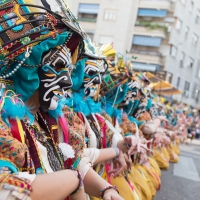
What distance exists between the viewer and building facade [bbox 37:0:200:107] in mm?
20500

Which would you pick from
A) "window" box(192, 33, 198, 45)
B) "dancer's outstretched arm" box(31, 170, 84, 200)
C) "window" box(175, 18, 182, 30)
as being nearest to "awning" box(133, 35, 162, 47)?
"window" box(175, 18, 182, 30)

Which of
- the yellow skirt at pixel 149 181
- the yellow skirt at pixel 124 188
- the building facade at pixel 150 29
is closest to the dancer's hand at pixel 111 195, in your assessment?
the yellow skirt at pixel 124 188

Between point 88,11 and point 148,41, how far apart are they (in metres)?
4.94

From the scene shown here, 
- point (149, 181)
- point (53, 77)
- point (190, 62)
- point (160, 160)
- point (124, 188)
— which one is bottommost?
point (160, 160)

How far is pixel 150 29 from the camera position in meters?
22.9

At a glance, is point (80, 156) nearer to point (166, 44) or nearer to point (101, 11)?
point (101, 11)

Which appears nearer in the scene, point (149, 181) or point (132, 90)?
point (132, 90)

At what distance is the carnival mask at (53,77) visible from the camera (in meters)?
1.57

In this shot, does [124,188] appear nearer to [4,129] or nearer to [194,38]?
[4,129]

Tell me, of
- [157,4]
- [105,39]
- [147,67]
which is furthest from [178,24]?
[105,39]

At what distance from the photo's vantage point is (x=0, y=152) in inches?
46.6

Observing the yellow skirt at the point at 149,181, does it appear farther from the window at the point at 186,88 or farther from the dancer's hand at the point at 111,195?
the window at the point at 186,88

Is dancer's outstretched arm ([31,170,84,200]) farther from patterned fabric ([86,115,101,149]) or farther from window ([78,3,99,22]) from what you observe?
window ([78,3,99,22])

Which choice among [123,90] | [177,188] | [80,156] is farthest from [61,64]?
[177,188]
